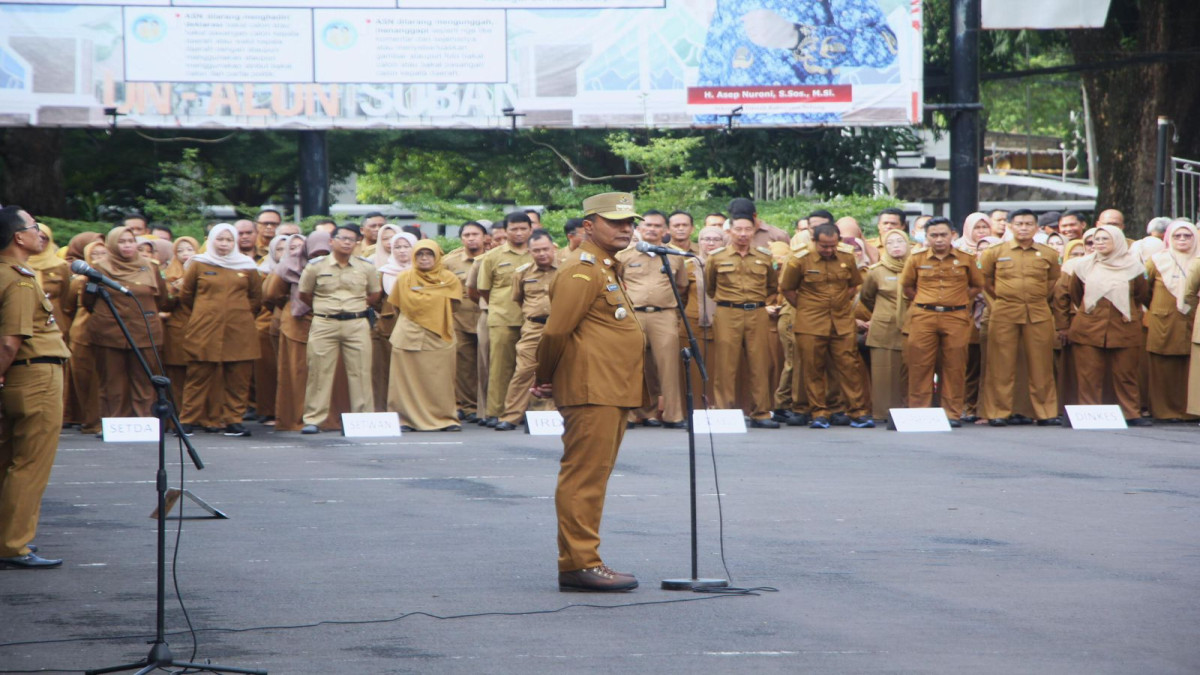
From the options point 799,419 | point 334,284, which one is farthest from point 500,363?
point 799,419

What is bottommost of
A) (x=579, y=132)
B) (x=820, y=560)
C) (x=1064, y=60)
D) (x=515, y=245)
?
(x=820, y=560)

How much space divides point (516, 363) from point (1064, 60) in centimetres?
2422

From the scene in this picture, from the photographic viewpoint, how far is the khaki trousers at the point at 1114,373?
1523 cm

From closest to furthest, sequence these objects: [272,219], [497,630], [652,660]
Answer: [652,660] < [497,630] < [272,219]

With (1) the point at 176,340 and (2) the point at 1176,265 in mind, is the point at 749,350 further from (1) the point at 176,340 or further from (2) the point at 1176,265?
(1) the point at 176,340

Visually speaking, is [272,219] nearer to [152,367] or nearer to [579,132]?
[152,367]

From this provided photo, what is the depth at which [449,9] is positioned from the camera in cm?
1864

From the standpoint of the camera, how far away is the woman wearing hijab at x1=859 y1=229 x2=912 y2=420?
50.6 feet

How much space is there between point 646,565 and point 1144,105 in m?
18.5

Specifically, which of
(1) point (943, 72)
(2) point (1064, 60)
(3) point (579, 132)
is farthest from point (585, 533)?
(2) point (1064, 60)

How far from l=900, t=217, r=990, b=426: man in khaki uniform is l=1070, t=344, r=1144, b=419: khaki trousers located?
4.21 feet

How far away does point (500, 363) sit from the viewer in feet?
49.8

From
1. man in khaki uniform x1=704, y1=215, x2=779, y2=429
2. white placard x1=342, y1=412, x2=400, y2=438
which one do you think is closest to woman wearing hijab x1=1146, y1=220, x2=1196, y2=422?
man in khaki uniform x1=704, y1=215, x2=779, y2=429

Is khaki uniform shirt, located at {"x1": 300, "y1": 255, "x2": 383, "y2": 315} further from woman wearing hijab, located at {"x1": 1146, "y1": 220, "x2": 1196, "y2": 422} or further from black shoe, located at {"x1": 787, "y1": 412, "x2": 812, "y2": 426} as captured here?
woman wearing hijab, located at {"x1": 1146, "y1": 220, "x2": 1196, "y2": 422}
